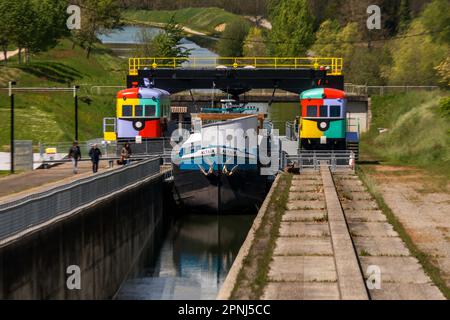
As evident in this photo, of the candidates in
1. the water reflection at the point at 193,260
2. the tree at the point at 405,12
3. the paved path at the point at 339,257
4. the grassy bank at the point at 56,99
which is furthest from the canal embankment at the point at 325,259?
the tree at the point at 405,12

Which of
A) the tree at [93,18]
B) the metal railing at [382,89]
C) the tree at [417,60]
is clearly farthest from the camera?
the tree at [93,18]

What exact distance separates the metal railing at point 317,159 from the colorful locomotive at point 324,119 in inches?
90.4

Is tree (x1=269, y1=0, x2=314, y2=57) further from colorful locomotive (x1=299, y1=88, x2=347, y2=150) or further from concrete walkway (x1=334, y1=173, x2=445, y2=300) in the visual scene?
concrete walkway (x1=334, y1=173, x2=445, y2=300)

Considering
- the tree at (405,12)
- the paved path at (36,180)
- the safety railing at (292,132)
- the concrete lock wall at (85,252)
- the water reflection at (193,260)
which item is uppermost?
the tree at (405,12)

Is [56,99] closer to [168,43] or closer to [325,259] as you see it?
[168,43]

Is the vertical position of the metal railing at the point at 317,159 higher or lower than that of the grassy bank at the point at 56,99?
lower

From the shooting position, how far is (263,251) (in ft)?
86.3

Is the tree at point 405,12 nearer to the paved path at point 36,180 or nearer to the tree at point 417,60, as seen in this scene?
the tree at point 417,60

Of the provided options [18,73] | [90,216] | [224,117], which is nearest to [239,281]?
[90,216]

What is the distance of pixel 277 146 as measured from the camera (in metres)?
56.8

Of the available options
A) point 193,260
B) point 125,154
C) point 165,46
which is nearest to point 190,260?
point 193,260

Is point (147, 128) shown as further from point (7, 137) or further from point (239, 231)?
point (239, 231)

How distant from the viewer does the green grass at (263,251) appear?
21.4 metres

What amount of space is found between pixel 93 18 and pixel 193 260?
98.0m
